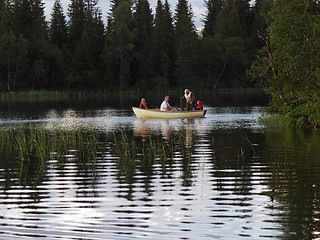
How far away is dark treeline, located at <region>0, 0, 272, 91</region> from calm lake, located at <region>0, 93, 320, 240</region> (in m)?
74.7

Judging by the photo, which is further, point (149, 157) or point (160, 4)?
point (160, 4)

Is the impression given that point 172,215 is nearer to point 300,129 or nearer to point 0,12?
point 300,129

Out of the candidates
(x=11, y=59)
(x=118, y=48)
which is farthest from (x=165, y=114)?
(x=118, y=48)

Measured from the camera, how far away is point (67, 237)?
28.8 ft

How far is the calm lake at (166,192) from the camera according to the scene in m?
9.16

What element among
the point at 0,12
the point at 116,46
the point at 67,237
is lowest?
the point at 67,237

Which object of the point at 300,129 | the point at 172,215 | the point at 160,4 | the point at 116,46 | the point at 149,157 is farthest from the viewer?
the point at 160,4

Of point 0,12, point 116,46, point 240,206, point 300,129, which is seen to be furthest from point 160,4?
point 240,206

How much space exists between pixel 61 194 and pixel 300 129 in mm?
17446

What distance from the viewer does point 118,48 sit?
102062 mm

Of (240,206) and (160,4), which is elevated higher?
(160,4)

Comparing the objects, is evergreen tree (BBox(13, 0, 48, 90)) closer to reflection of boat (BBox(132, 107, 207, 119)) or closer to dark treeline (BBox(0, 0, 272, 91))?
dark treeline (BBox(0, 0, 272, 91))

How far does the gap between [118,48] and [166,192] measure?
91478mm

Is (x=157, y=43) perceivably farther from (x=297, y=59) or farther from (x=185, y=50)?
(x=297, y=59)
